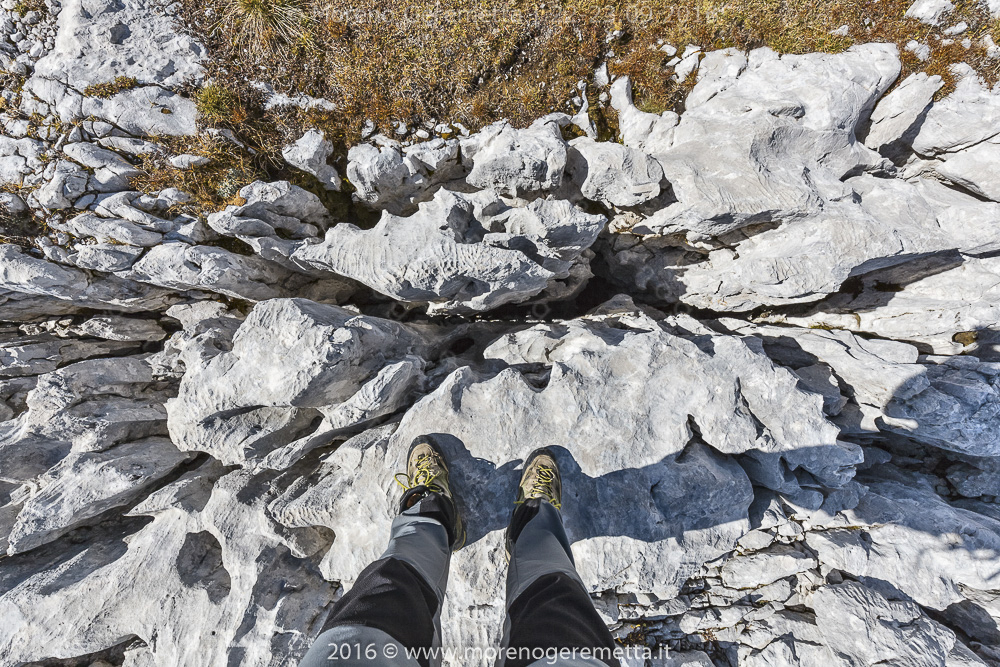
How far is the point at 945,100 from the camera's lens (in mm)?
6383

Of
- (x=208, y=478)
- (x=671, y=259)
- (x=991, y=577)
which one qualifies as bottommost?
(x=991, y=577)

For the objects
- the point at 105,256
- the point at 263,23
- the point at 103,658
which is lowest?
the point at 103,658

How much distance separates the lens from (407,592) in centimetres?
392

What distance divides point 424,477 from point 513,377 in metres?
2.05

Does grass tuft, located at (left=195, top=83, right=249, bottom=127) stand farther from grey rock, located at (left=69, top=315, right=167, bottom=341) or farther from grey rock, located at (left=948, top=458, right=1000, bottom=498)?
grey rock, located at (left=948, top=458, right=1000, bottom=498)

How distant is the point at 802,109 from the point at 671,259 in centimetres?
331

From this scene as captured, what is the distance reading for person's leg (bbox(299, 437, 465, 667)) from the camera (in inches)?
124

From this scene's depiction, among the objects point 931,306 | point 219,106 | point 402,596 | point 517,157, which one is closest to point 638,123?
point 517,157

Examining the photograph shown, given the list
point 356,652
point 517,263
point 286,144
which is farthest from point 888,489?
point 286,144

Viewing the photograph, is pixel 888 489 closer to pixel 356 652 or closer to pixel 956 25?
pixel 956 25

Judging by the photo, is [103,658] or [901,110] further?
[901,110]

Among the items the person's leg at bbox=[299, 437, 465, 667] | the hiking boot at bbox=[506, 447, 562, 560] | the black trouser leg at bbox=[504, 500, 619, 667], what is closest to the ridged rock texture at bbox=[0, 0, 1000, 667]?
the hiking boot at bbox=[506, 447, 562, 560]

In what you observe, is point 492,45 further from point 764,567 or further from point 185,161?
point 764,567

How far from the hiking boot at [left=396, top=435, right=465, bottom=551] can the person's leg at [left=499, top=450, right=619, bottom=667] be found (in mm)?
821
